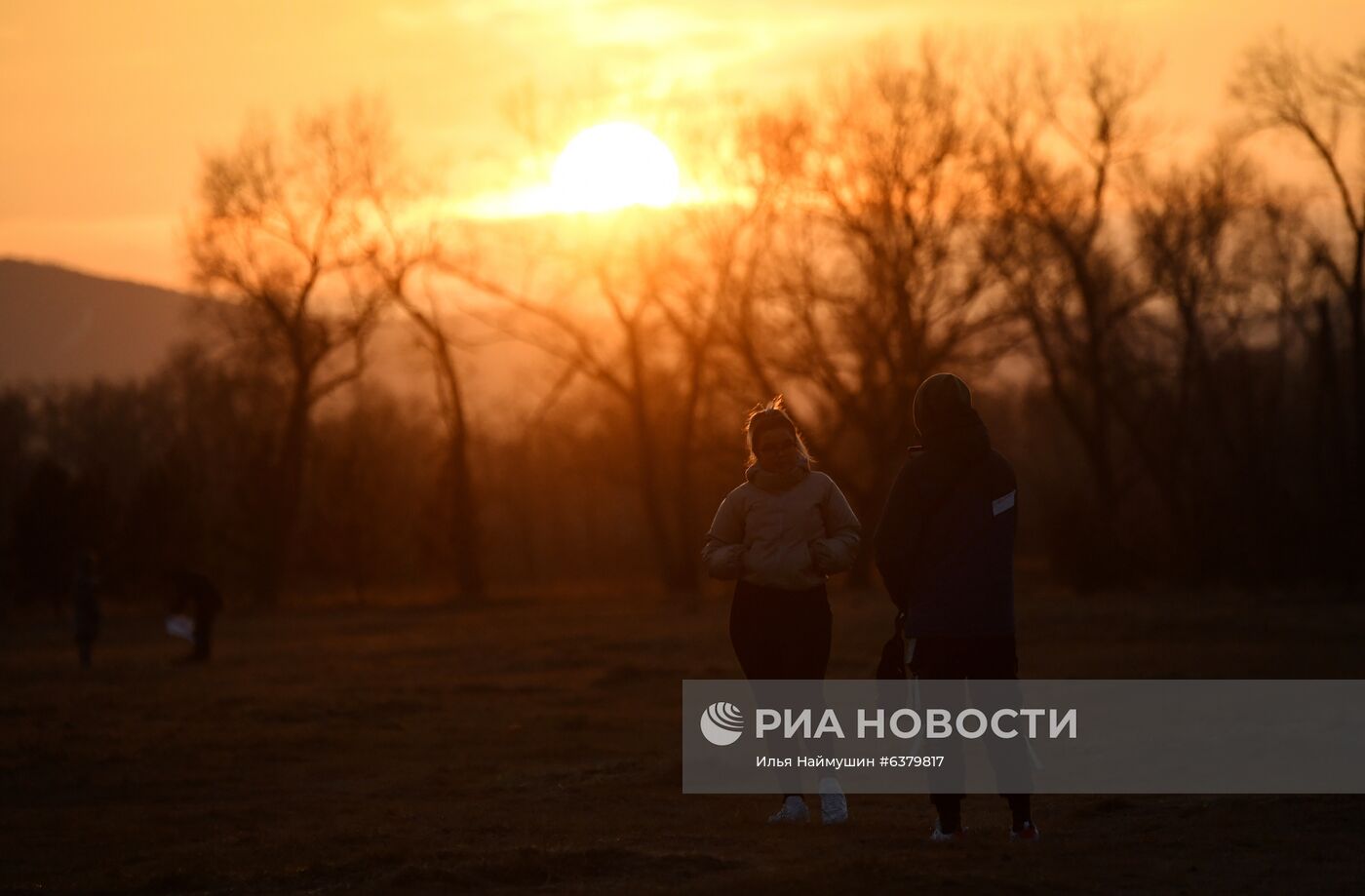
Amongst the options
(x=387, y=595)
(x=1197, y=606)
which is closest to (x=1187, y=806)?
(x=1197, y=606)

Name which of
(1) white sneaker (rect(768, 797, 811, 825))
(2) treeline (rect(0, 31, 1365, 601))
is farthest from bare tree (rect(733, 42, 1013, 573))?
(1) white sneaker (rect(768, 797, 811, 825))

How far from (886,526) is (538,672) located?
17.9 metres

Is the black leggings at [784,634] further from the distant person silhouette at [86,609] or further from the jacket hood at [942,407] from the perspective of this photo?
the distant person silhouette at [86,609]

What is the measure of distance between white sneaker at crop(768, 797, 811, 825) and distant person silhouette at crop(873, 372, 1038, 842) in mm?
1354

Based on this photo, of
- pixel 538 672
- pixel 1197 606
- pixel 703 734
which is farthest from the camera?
pixel 1197 606

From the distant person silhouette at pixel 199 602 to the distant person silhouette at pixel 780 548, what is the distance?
21161 millimetres

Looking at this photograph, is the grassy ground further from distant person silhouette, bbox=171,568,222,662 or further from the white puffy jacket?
the white puffy jacket

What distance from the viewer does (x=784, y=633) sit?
8922 millimetres

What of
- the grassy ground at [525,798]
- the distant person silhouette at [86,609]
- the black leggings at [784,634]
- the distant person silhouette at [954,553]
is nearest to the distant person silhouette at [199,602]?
the grassy ground at [525,798]

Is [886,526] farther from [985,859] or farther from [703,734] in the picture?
[703,734]

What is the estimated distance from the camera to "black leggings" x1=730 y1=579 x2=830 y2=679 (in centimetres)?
891

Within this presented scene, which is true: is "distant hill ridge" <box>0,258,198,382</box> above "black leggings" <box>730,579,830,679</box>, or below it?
above

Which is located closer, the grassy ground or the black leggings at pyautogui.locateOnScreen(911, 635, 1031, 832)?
the grassy ground

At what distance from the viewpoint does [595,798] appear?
11.1 m
